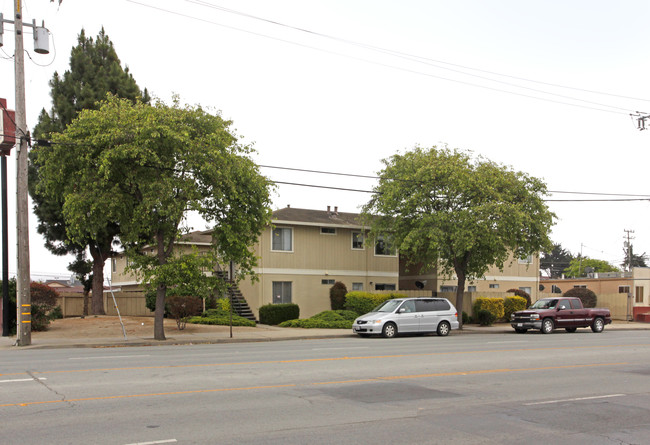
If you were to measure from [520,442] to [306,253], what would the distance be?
28.8 metres

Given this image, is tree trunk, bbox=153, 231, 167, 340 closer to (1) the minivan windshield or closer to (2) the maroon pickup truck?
(1) the minivan windshield

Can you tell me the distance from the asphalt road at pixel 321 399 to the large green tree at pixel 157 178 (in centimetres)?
641

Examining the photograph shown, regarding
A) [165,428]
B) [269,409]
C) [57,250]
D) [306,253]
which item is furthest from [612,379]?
[57,250]

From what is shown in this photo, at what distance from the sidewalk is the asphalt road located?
5.29 m

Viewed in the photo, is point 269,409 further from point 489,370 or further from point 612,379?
point 612,379

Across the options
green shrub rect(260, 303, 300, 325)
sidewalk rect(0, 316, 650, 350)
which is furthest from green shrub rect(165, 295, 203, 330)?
green shrub rect(260, 303, 300, 325)

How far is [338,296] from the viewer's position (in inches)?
1385

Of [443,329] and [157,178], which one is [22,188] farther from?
[443,329]

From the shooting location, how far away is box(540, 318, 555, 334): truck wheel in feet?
95.5

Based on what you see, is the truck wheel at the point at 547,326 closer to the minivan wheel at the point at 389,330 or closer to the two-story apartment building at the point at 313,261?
the minivan wheel at the point at 389,330

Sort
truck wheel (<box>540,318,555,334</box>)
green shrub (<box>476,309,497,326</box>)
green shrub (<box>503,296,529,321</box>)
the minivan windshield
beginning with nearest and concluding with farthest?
1. the minivan windshield
2. truck wheel (<box>540,318,555,334</box>)
3. green shrub (<box>476,309,497,326</box>)
4. green shrub (<box>503,296,529,321</box>)

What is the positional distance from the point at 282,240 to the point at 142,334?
1185 centimetres

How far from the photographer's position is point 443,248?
101 ft

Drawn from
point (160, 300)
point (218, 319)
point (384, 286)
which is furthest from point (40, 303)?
point (384, 286)
